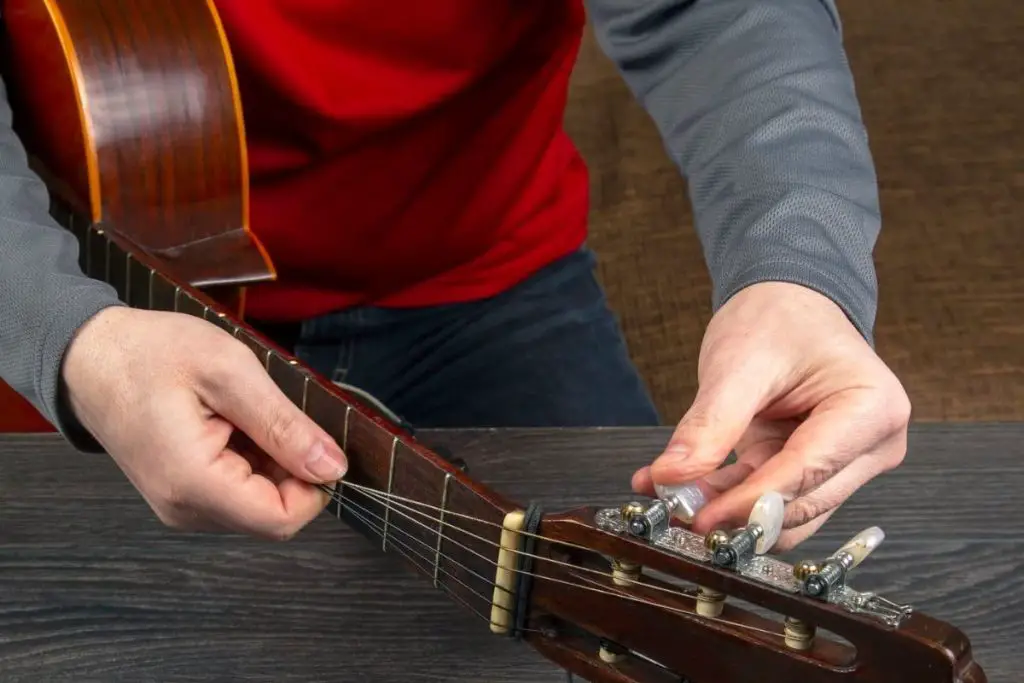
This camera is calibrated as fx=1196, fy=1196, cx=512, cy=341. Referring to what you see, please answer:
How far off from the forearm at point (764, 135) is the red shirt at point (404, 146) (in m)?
0.15

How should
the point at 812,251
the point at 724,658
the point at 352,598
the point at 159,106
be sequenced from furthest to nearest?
1. the point at 159,106
2. the point at 352,598
3. the point at 812,251
4. the point at 724,658

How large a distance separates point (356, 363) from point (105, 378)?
13.9 inches

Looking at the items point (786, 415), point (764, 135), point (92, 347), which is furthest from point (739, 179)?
point (92, 347)

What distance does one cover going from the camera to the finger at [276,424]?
59 cm

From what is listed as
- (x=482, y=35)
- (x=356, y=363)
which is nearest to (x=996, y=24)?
(x=482, y=35)

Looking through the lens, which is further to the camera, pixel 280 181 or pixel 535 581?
pixel 280 181

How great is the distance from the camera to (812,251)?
0.61m

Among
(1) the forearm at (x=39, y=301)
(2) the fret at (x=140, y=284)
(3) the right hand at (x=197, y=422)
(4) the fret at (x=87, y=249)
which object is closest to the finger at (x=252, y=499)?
(3) the right hand at (x=197, y=422)

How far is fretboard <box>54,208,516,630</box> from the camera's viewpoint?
1.79ft

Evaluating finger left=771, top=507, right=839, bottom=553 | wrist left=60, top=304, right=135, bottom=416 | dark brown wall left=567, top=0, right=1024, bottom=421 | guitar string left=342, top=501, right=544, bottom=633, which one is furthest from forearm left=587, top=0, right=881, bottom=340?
dark brown wall left=567, top=0, right=1024, bottom=421

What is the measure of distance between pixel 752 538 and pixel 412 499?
0.20 meters

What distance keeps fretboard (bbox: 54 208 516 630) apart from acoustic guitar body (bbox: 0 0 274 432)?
0.20 m

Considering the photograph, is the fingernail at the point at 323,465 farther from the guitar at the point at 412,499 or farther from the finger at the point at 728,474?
the finger at the point at 728,474

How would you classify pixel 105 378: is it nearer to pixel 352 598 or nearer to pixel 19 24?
pixel 352 598
